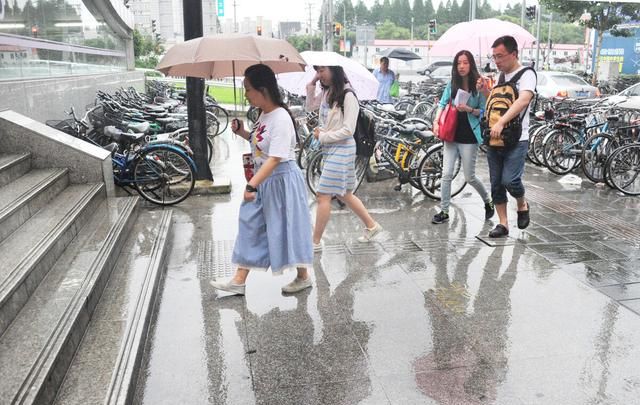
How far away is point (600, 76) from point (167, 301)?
89.5 feet

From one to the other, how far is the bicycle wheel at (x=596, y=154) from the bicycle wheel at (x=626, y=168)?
40 cm

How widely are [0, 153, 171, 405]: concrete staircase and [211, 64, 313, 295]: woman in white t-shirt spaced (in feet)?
2.69

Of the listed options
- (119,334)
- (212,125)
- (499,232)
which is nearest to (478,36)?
(499,232)

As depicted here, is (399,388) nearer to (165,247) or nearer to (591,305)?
(591,305)

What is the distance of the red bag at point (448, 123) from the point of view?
569cm

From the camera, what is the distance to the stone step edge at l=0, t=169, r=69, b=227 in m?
4.19

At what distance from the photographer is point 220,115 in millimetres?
15109

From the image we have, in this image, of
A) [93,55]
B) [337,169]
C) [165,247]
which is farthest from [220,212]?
[93,55]

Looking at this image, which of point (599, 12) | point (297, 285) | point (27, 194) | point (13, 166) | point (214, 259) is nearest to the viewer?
point (297, 285)

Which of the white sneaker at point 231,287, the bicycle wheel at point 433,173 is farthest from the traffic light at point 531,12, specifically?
the white sneaker at point 231,287

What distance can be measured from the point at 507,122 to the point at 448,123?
2.41 feet

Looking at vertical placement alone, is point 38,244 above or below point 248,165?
below

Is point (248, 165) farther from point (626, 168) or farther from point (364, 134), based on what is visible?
point (626, 168)

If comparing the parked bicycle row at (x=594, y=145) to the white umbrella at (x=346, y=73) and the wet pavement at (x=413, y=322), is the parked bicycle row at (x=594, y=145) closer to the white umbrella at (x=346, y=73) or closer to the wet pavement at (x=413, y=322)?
the wet pavement at (x=413, y=322)
